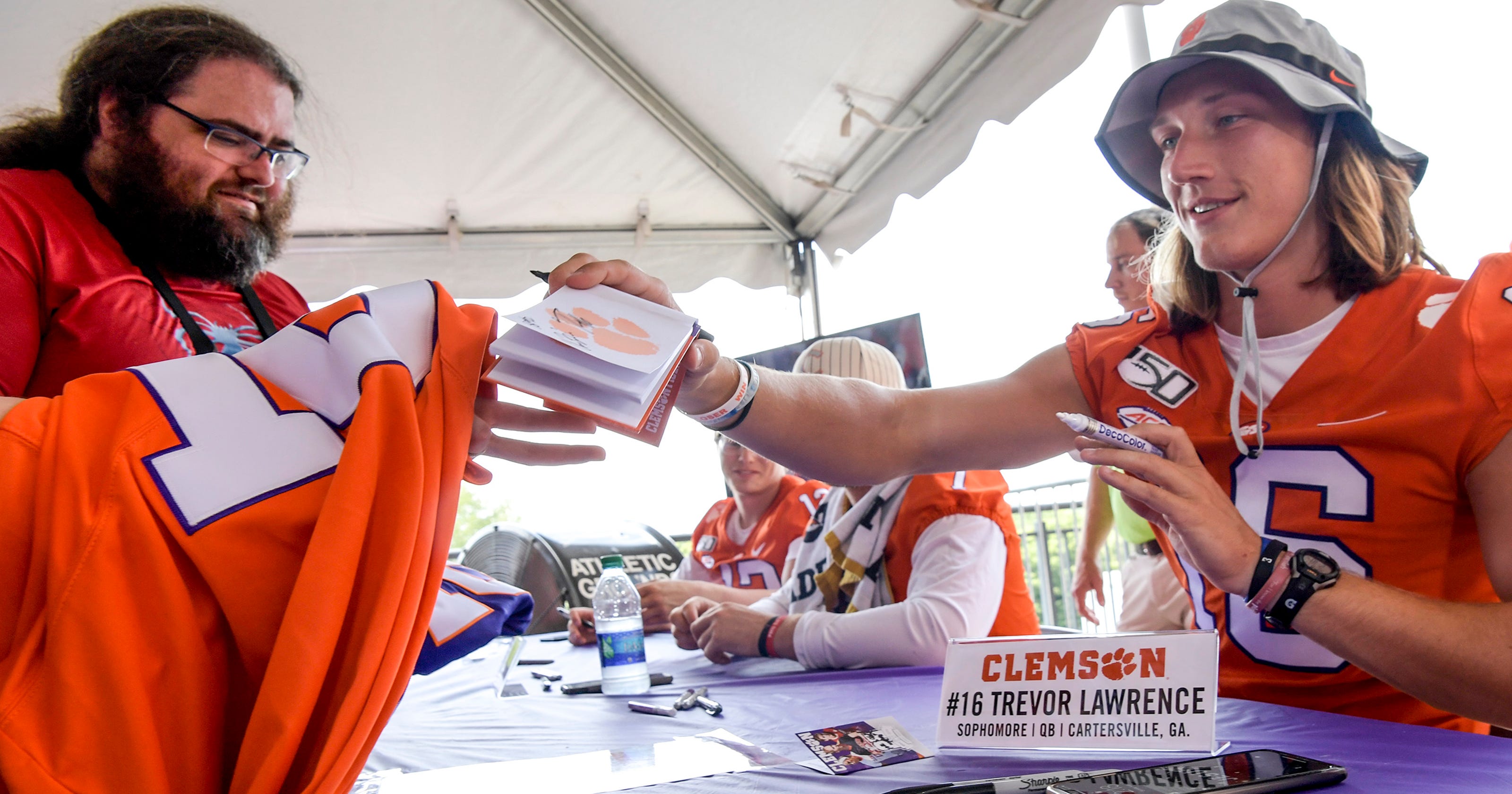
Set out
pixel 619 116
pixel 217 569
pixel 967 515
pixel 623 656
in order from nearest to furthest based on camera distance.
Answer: pixel 217 569 → pixel 623 656 → pixel 967 515 → pixel 619 116

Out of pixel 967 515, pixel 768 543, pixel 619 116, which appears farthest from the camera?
pixel 619 116

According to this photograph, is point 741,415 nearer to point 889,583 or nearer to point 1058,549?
point 889,583

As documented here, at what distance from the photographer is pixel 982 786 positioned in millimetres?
744

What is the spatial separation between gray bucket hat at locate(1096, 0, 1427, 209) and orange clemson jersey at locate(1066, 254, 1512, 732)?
0.75 ft

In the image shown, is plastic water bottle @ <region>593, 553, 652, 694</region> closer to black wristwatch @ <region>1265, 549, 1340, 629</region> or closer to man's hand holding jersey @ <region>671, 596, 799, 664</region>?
man's hand holding jersey @ <region>671, 596, 799, 664</region>

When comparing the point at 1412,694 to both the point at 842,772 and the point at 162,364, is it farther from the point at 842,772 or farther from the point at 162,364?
the point at 162,364

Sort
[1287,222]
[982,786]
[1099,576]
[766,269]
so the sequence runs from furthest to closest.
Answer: [766,269], [1099,576], [1287,222], [982,786]

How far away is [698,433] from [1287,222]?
135 inches

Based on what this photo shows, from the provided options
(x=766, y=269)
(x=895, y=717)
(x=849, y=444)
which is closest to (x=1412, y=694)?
(x=895, y=717)

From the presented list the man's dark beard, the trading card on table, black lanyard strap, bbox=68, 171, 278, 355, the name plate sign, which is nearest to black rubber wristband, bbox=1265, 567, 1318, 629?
the name plate sign

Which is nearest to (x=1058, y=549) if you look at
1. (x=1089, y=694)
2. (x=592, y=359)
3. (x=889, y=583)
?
(x=889, y=583)

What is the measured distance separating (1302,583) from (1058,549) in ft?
11.2

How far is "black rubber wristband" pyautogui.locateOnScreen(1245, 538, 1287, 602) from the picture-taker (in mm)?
984

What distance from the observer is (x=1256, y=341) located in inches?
48.6
